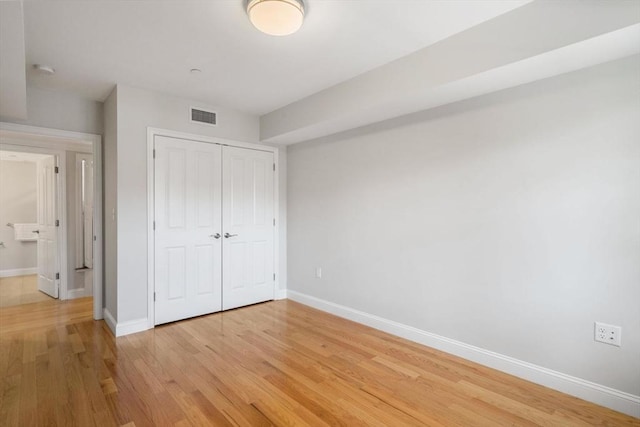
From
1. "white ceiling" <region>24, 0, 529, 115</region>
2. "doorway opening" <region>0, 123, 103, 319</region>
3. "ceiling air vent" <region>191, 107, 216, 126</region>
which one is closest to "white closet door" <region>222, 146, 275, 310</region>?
"ceiling air vent" <region>191, 107, 216, 126</region>

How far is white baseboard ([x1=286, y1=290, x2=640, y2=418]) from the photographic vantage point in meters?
2.05

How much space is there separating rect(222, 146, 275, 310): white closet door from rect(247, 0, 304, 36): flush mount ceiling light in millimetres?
2265

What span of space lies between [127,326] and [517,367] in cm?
362

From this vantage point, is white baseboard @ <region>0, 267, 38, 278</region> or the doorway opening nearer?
the doorway opening

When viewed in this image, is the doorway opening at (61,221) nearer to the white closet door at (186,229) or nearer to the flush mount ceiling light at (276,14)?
the white closet door at (186,229)

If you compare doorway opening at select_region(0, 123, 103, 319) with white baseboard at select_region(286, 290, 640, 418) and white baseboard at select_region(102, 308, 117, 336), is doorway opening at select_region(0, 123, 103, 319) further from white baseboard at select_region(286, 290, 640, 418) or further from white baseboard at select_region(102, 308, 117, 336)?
white baseboard at select_region(286, 290, 640, 418)

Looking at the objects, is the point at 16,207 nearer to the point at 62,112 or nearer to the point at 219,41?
the point at 62,112

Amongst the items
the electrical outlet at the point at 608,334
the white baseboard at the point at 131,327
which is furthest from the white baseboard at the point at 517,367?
the white baseboard at the point at 131,327

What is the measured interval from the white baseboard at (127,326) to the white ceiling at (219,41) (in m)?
2.46

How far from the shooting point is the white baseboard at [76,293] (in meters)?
4.64

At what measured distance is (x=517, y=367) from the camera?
2473mm

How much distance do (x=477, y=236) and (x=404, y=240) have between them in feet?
2.37

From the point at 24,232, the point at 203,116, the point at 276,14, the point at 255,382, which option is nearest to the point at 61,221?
the point at 203,116

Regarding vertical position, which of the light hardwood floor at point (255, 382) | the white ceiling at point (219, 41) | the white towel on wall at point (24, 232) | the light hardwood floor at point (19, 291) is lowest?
the light hardwood floor at point (19, 291)
